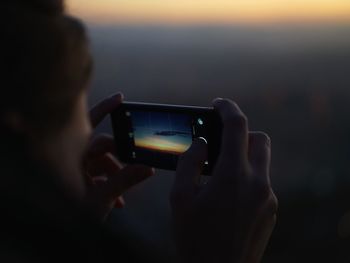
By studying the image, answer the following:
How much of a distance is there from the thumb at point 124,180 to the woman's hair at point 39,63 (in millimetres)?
Answer: 404

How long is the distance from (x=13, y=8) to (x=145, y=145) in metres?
0.72

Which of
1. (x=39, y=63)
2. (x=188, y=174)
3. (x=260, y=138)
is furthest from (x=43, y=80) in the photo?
(x=260, y=138)

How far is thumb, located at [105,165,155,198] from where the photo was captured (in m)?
1.16

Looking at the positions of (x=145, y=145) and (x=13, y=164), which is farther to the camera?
(x=145, y=145)

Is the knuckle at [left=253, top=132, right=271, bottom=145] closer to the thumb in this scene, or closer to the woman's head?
the thumb

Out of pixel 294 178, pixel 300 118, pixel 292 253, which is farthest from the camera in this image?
pixel 300 118

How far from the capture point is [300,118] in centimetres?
2812

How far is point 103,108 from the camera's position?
1350 mm

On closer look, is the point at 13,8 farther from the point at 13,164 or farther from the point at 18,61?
the point at 13,164

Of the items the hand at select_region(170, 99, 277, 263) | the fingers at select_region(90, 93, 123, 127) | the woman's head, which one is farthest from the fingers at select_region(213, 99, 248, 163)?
the fingers at select_region(90, 93, 123, 127)

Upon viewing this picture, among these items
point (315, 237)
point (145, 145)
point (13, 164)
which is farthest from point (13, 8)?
point (315, 237)

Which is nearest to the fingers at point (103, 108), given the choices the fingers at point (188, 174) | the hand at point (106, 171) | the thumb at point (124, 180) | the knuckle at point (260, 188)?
the hand at point (106, 171)

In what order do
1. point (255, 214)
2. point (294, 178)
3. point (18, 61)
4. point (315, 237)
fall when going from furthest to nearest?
point (294, 178)
point (315, 237)
point (255, 214)
point (18, 61)

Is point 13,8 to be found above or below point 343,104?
above
